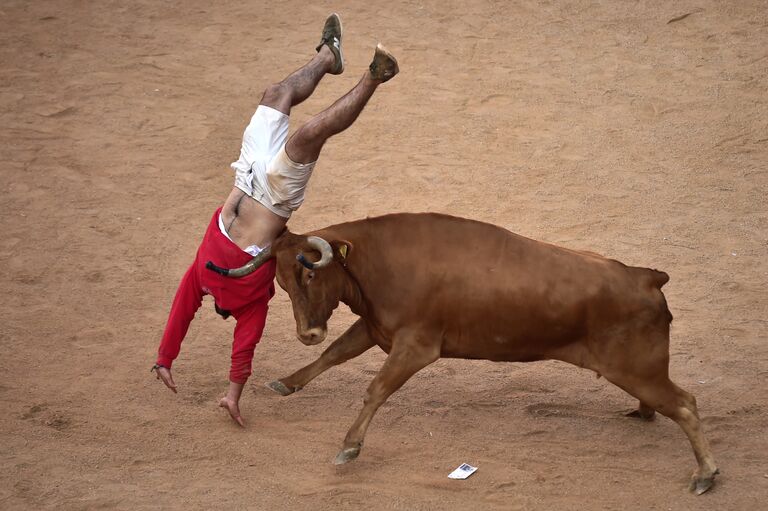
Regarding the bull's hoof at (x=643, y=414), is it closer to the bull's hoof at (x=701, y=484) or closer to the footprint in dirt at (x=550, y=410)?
the footprint in dirt at (x=550, y=410)

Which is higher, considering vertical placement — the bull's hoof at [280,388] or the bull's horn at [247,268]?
the bull's horn at [247,268]

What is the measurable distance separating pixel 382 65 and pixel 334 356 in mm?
2096

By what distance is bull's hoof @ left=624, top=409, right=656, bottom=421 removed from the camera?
7730mm

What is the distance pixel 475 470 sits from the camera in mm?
7129

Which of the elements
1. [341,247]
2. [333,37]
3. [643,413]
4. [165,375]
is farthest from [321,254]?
[643,413]

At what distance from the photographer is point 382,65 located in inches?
A: 274

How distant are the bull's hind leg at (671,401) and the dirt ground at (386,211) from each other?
28 cm

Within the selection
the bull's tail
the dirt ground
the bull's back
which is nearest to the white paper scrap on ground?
the dirt ground

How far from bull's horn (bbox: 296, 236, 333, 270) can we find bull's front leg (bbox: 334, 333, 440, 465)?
768 millimetres

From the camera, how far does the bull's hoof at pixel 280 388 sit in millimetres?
7770

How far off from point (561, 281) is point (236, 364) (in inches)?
90.8

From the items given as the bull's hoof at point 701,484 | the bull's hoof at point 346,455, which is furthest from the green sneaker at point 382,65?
the bull's hoof at point 701,484

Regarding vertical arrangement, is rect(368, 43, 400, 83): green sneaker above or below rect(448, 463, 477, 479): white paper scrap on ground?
above

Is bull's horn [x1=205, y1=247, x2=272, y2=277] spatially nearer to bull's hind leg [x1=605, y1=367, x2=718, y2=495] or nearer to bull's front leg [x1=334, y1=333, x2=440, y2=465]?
bull's front leg [x1=334, y1=333, x2=440, y2=465]
